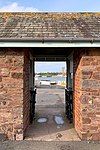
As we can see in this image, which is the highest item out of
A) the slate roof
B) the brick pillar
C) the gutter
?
the slate roof

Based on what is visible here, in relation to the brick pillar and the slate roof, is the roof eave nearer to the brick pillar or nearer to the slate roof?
the slate roof

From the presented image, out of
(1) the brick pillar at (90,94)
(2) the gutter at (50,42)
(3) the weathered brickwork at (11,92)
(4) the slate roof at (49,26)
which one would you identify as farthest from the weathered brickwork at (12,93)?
(1) the brick pillar at (90,94)

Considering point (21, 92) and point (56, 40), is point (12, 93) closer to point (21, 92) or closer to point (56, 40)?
point (21, 92)

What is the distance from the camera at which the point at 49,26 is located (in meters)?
10.1

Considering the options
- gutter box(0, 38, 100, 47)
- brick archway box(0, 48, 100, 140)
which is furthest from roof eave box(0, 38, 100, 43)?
brick archway box(0, 48, 100, 140)

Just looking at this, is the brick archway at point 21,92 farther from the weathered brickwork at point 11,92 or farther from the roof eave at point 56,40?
the roof eave at point 56,40

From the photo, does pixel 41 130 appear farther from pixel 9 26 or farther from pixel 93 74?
pixel 9 26

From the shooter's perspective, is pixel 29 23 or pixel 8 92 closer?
pixel 8 92

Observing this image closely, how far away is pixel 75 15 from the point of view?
1141cm

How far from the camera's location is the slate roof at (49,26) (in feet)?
29.5

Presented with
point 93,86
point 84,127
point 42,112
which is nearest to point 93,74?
point 93,86

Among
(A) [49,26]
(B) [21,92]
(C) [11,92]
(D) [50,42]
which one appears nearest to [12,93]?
(C) [11,92]

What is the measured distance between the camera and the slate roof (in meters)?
8.98

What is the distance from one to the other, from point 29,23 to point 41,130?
153 inches
